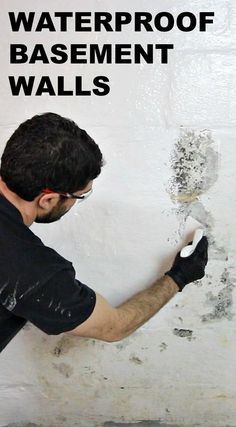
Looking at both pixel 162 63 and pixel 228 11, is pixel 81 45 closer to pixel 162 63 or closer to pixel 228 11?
pixel 162 63

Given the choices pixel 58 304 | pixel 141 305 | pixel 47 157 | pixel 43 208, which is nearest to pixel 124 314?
pixel 141 305

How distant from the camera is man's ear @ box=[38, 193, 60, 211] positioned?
4.05ft

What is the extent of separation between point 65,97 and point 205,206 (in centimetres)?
55

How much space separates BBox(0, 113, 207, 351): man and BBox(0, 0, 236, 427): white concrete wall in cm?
36

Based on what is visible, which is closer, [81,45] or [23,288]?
[23,288]

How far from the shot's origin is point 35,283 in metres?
1.16

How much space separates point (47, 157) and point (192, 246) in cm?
61

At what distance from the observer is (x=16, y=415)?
6.06 ft

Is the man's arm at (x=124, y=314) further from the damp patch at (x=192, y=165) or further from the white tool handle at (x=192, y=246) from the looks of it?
the damp patch at (x=192, y=165)

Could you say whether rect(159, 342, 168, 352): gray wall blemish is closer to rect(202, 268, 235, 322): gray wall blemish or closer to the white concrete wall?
the white concrete wall

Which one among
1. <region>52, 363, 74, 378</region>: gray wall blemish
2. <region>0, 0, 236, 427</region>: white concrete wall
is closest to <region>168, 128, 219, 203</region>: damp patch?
<region>0, 0, 236, 427</region>: white concrete wall

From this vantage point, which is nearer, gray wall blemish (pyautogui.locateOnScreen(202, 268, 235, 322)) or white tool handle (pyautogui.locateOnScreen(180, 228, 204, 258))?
white tool handle (pyautogui.locateOnScreen(180, 228, 204, 258))

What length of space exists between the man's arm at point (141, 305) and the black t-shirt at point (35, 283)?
5 cm

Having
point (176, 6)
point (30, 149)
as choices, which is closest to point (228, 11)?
point (176, 6)
